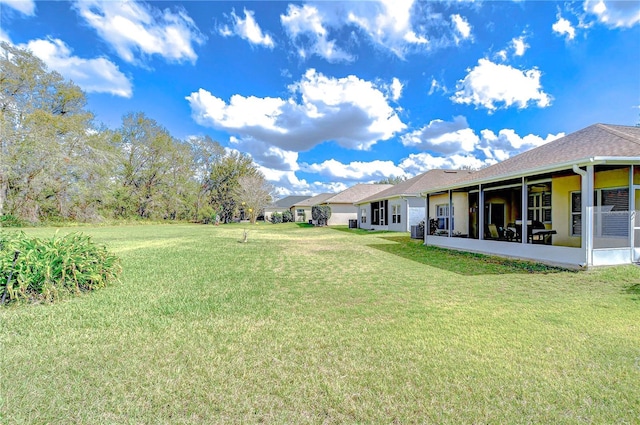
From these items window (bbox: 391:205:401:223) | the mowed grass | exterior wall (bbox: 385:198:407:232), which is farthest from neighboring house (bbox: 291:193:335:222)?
the mowed grass

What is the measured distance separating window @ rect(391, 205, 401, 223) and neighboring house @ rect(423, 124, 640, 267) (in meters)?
7.51

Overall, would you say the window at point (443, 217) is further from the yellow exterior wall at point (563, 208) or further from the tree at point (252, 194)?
the tree at point (252, 194)

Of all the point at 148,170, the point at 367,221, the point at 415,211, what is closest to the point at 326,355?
the point at 415,211

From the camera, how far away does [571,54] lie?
12438 mm

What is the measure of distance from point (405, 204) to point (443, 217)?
565 cm

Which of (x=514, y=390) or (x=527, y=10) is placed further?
(x=527, y=10)

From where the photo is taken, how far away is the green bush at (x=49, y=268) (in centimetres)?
483

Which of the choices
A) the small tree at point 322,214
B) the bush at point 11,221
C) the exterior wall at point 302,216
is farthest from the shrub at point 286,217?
the bush at point 11,221

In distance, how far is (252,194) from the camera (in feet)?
136

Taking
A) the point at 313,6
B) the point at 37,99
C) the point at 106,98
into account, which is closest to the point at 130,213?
the point at 37,99

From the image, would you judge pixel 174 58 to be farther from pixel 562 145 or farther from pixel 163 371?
pixel 562 145

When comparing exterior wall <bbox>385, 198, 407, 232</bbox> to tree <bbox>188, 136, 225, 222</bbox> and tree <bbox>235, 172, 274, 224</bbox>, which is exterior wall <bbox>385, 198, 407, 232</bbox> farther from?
tree <bbox>188, 136, 225, 222</bbox>

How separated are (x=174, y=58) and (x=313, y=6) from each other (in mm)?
7800

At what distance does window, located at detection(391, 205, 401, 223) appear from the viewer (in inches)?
873
